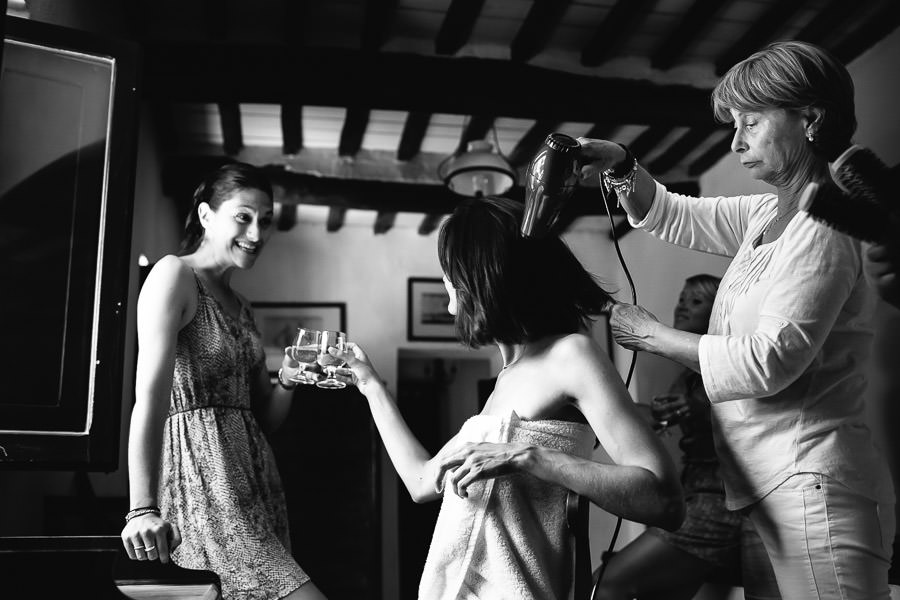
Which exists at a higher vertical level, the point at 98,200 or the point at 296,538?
the point at 98,200

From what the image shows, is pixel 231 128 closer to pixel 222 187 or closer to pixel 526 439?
pixel 222 187

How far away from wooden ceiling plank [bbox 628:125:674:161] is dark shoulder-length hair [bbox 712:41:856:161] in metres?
4.03

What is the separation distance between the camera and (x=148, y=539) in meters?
1.49

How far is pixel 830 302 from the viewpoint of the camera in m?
1.38

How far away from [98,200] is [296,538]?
4.04 meters

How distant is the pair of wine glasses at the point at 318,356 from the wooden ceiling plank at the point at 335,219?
463 centimetres

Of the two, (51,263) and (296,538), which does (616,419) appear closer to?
(51,263)

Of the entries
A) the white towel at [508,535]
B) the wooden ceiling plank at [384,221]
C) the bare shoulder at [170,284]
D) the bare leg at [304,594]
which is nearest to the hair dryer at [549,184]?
the white towel at [508,535]

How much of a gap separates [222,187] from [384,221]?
191 inches

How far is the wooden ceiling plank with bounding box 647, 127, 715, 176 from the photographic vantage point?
18.2 feet

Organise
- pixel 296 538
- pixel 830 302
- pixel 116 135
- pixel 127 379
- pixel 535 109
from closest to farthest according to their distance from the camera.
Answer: pixel 830 302, pixel 116 135, pixel 127 379, pixel 535 109, pixel 296 538

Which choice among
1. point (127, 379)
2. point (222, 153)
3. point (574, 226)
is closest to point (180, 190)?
point (222, 153)

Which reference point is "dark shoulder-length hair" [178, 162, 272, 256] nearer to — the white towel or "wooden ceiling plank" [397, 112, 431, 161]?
the white towel

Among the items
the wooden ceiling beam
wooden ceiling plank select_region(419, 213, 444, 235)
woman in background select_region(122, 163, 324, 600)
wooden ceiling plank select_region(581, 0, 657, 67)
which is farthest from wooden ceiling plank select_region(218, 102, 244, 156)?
woman in background select_region(122, 163, 324, 600)
